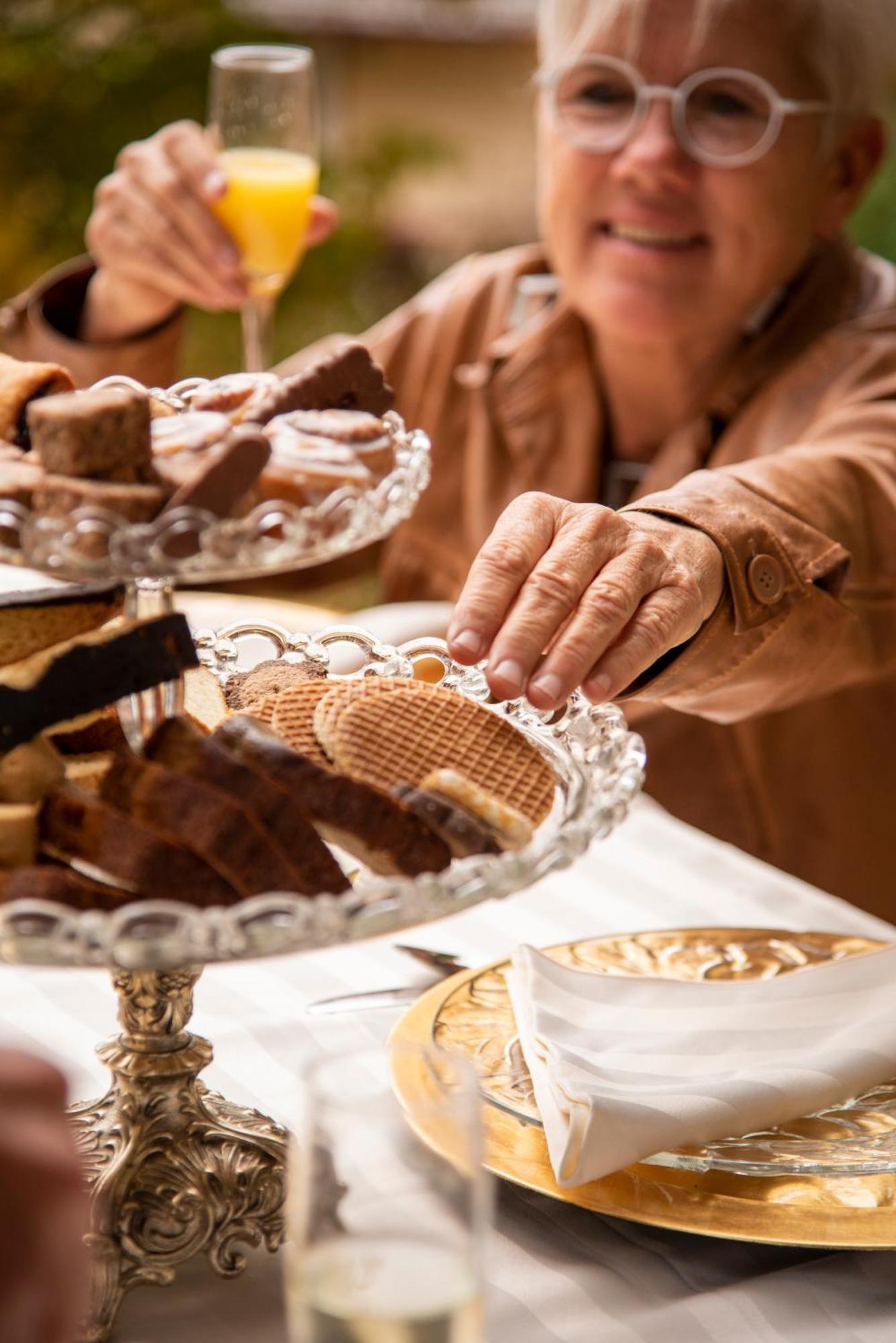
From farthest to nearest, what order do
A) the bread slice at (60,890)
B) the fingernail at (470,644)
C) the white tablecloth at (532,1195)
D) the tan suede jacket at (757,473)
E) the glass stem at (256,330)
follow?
→ the glass stem at (256,330), the tan suede jacket at (757,473), the fingernail at (470,644), the white tablecloth at (532,1195), the bread slice at (60,890)

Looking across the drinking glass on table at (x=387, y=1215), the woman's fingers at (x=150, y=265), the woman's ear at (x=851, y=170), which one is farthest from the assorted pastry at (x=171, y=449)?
the woman's ear at (x=851, y=170)

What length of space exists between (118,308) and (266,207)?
26cm

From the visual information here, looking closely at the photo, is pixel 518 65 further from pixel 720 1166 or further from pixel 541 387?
pixel 720 1166

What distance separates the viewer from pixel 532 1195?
0.90m

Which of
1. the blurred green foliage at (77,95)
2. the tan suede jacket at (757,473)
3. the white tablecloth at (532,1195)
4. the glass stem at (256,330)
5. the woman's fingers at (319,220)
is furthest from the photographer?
the blurred green foliage at (77,95)

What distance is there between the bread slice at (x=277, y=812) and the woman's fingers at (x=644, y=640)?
0.25 metres

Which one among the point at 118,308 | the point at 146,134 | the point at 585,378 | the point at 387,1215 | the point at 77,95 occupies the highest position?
the point at 387,1215

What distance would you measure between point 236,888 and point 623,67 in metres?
1.43

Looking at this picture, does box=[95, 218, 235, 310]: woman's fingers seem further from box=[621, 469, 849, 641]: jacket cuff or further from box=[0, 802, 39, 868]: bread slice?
box=[0, 802, 39, 868]: bread slice

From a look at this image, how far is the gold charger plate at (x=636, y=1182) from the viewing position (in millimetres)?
799

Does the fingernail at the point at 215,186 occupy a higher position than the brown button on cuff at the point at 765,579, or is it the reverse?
the fingernail at the point at 215,186

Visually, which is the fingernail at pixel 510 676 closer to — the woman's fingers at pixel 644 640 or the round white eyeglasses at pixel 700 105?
the woman's fingers at pixel 644 640

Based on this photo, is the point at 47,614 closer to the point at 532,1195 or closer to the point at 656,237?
the point at 532,1195

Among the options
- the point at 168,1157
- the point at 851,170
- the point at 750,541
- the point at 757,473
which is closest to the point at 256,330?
the point at 851,170
